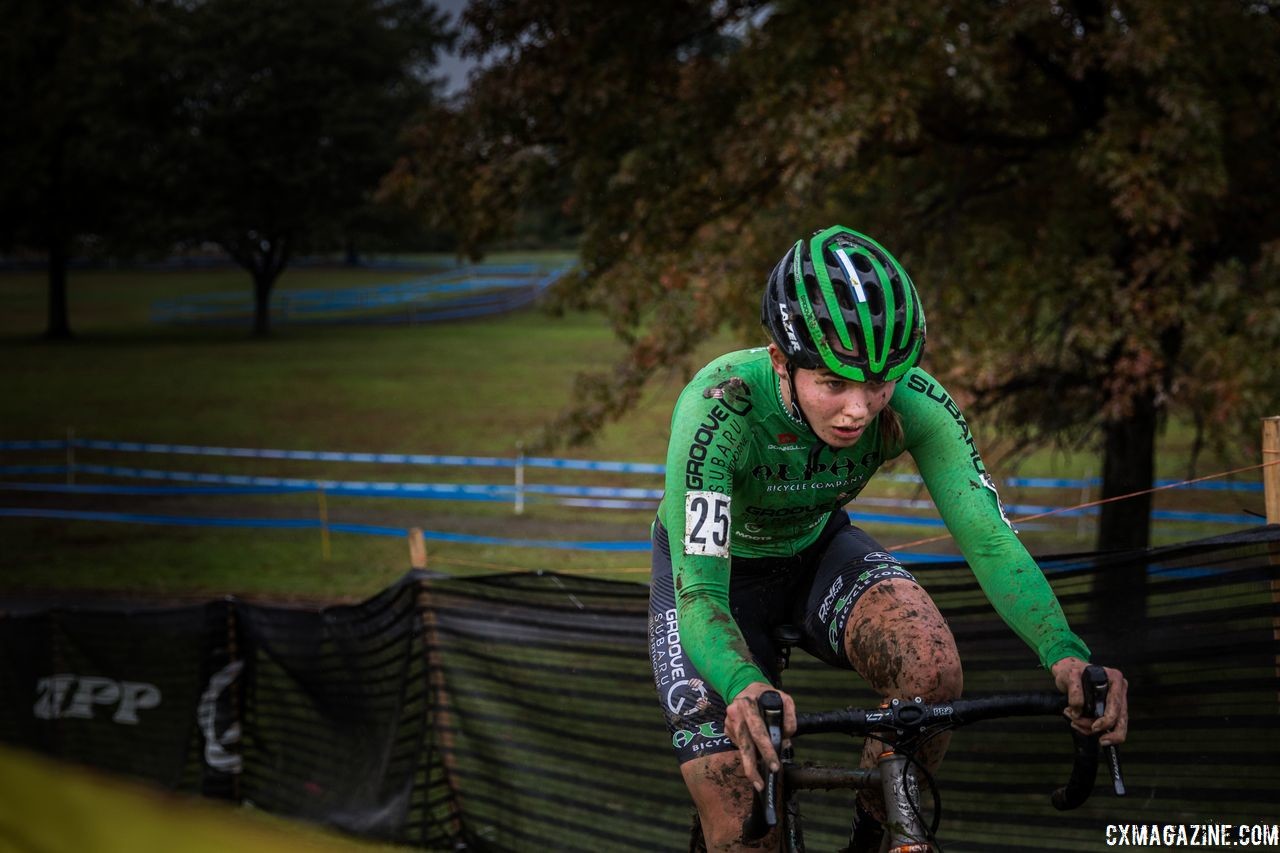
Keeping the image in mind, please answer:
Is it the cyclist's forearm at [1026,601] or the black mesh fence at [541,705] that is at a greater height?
the cyclist's forearm at [1026,601]

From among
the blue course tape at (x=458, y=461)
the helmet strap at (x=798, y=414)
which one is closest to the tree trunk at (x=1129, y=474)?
the blue course tape at (x=458, y=461)

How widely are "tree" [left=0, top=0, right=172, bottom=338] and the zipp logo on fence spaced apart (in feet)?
125

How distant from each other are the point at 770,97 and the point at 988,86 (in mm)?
1585

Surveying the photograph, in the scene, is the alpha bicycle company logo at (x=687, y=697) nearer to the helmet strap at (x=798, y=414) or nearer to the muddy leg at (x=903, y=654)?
the muddy leg at (x=903, y=654)

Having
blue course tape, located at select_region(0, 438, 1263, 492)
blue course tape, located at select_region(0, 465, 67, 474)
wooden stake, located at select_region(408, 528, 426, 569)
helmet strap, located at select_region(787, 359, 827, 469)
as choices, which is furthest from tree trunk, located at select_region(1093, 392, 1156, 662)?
blue course tape, located at select_region(0, 465, 67, 474)

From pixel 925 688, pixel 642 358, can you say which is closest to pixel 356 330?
pixel 642 358

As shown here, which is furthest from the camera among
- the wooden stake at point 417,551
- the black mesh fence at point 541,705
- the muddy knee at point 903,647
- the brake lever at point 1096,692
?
the wooden stake at point 417,551

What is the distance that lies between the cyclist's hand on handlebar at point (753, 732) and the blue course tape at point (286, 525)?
12.9 m

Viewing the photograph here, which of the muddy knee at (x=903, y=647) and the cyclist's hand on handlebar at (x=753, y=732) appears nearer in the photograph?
the cyclist's hand on handlebar at (x=753, y=732)

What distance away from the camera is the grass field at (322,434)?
1769cm

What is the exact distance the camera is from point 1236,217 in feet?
33.1

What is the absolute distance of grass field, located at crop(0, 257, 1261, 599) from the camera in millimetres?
17688

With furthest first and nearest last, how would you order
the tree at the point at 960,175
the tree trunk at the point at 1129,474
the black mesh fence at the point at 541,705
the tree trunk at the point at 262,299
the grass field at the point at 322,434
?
the tree trunk at the point at 262,299 < the grass field at the point at 322,434 < the tree trunk at the point at 1129,474 < the tree at the point at 960,175 < the black mesh fence at the point at 541,705

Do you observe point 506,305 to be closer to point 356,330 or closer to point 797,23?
point 356,330
